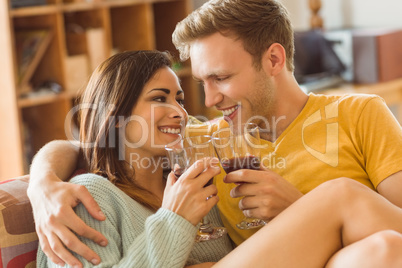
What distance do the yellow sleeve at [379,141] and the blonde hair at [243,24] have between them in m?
0.42

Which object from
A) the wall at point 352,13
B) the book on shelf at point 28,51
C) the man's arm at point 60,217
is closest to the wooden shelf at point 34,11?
the book on shelf at point 28,51

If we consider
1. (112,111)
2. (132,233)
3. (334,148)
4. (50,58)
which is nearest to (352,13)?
(50,58)

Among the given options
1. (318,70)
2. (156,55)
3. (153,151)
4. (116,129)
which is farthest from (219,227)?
(318,70)

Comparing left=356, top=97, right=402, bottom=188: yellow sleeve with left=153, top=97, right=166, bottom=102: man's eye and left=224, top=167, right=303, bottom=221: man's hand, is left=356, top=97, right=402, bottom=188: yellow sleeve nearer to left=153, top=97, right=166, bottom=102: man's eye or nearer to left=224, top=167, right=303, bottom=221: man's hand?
left=224, top=167, right=303, bottom=221: man's hand

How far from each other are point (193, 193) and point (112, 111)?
442 mm

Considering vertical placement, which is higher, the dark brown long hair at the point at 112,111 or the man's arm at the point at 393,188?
the dark brown long hair at the point at 112,111

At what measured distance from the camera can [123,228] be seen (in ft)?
5.60

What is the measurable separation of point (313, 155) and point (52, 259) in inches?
35.1

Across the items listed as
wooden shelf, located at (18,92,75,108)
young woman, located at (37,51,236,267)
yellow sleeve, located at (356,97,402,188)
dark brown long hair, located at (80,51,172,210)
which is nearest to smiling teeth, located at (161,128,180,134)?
young woman, located at (37,51,236,267)

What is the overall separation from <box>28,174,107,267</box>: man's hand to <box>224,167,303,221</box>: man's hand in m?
0.40

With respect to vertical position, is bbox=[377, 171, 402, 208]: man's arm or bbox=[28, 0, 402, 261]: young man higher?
bbox=[28, 0, 402, 261]: young man

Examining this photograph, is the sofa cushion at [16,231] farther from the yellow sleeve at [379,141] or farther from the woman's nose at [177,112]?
the yellow sleeve at [379,141]

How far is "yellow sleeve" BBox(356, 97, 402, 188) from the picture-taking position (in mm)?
1817

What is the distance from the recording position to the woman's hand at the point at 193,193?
5.30 ft
